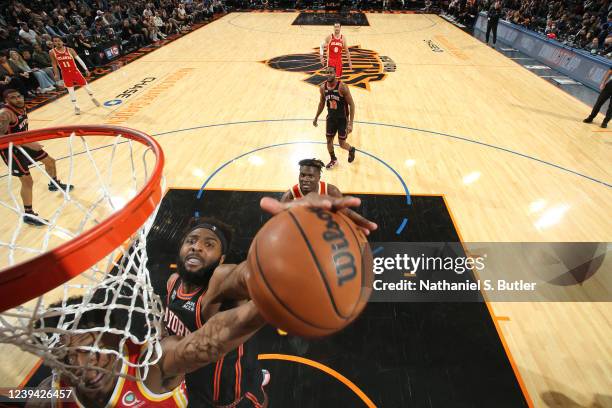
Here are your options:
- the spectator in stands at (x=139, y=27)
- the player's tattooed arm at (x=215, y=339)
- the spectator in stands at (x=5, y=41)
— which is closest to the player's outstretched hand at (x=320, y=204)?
the player's tattooed arm at (x=215, y=339)

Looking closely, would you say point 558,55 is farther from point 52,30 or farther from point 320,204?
point 52,30

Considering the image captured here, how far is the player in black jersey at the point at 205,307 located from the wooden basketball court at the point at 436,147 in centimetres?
187

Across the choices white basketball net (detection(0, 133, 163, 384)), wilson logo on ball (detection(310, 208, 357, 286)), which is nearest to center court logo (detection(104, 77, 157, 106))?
white basketball net (detection(0, 133, 163, 384))

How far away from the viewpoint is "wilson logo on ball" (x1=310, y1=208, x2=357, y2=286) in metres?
1.23

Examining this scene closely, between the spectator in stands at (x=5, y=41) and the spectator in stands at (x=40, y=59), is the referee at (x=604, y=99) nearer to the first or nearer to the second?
the spectator in stands at (x=40, y=59)

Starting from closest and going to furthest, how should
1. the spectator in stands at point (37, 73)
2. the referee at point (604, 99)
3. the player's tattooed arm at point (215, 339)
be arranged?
the player's tattooed arm at point (215, 339)
the referee at point (604, 99)
the spectator in stands at point (37, 73)

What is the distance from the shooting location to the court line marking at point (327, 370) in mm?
2898

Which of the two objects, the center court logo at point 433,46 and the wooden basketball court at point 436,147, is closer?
the wooden basketball court at point 436,147

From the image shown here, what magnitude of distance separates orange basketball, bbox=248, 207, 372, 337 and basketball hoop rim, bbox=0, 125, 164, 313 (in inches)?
27.5

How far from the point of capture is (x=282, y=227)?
129 cm

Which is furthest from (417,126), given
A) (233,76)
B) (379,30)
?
(379,30)

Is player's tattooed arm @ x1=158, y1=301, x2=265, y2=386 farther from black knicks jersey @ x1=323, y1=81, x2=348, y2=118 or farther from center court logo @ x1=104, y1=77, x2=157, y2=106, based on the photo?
center court logo @ x1=104, y1=77, x2=157, y2=106

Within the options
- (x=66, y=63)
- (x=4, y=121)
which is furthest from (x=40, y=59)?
(x=4, y=121)

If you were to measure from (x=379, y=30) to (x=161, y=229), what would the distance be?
15.8m
